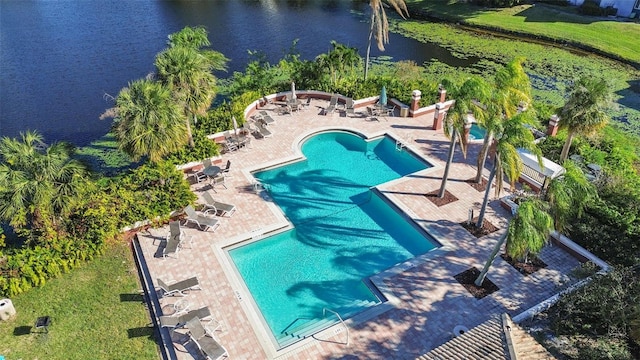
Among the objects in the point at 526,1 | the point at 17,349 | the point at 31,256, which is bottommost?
the point at 17,349

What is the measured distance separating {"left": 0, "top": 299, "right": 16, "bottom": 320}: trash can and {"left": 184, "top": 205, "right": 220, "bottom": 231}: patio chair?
666cm

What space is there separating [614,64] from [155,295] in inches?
1617

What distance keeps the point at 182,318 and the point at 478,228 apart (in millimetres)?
12112

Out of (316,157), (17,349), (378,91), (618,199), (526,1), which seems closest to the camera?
(17,349)

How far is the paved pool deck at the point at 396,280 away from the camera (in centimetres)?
1401

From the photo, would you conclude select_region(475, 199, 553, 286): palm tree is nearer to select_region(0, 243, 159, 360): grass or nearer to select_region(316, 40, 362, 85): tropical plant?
select_region(0, 243, 159, 360): grass

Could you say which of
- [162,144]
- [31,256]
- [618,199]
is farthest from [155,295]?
[618,199]

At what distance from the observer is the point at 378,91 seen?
1138 inches

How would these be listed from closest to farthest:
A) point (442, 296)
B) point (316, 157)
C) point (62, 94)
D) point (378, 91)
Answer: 1. point (442, 296)
2. point (316, 157)
3. point (378, 91)
4. point (62, 94)

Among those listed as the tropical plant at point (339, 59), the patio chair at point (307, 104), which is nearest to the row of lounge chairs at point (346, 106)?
the patio chair at point (307, 104)

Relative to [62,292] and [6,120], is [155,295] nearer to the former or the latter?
[62,292]

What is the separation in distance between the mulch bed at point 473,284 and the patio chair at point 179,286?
951 centimetres

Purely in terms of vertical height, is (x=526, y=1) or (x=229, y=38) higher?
(x=526, y=1)

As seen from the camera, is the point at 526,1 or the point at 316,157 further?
the point at 526,1
